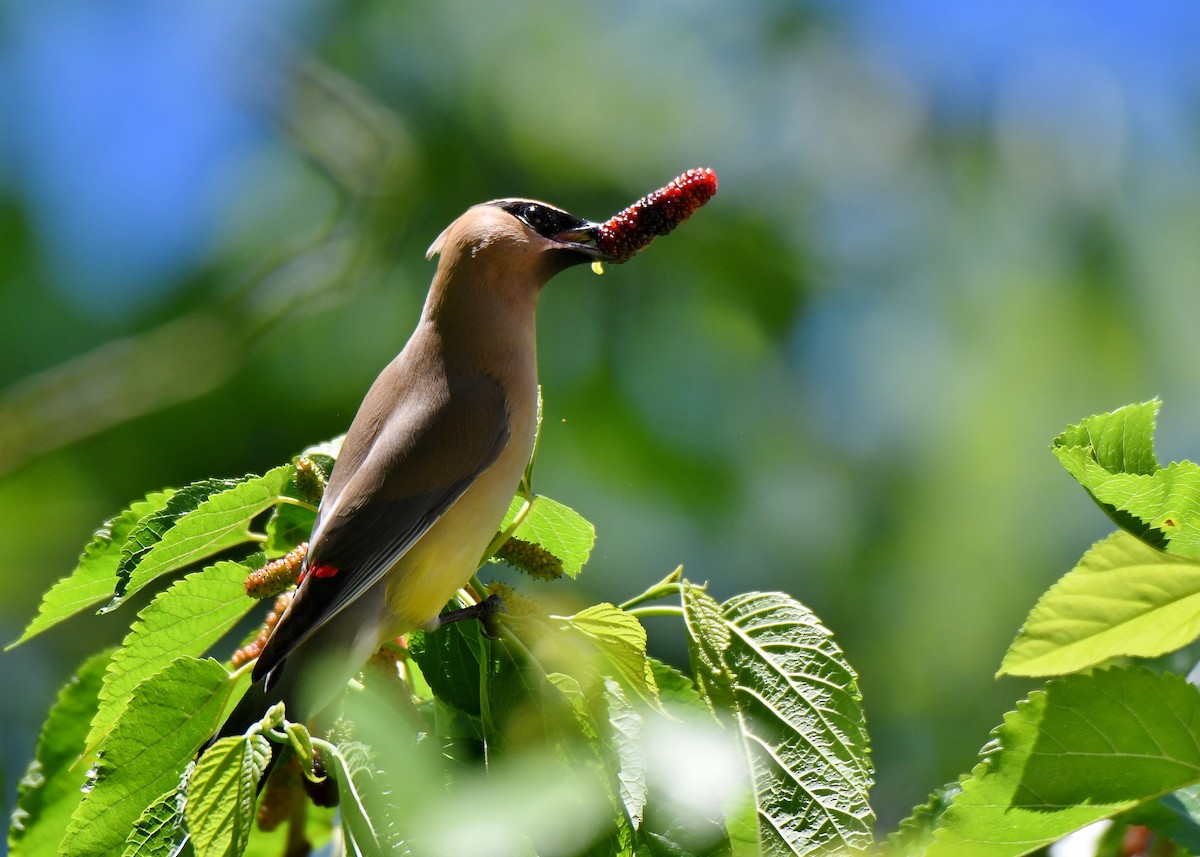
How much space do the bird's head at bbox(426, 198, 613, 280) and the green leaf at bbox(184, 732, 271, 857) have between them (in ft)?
3.25

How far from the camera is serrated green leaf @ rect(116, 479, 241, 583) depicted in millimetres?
1659

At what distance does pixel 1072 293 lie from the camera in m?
7.92

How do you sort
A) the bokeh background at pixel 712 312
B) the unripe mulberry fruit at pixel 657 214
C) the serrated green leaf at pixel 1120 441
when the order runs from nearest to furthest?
1. the serrated green leaf at pixel 1120 441
2. the unripe mulberry fruit at pixel 657 214
3. the bokeh background at pixel 712 312

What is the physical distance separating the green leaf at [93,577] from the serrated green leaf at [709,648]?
2.49ft

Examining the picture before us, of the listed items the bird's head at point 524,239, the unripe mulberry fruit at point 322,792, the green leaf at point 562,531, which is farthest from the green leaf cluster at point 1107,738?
the bird's head at point 524,239

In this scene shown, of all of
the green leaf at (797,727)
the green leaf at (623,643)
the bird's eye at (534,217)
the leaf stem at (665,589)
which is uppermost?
the bird's eye at (534,217)

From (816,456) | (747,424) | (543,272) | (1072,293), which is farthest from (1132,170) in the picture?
(543,272)

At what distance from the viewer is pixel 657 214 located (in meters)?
Answer: 1.89

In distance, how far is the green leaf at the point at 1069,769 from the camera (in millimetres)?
1273

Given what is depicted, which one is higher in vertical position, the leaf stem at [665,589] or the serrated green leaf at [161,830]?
the leaf stem at [665,589]

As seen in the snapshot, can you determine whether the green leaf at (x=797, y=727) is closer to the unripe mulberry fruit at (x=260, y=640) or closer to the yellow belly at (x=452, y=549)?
the yellow belly at (x=452, y=549)

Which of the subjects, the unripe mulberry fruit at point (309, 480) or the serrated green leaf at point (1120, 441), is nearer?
the serrated green leaf at point (1120, 441)

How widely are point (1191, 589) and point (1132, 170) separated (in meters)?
8.11

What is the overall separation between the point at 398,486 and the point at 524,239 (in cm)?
48
